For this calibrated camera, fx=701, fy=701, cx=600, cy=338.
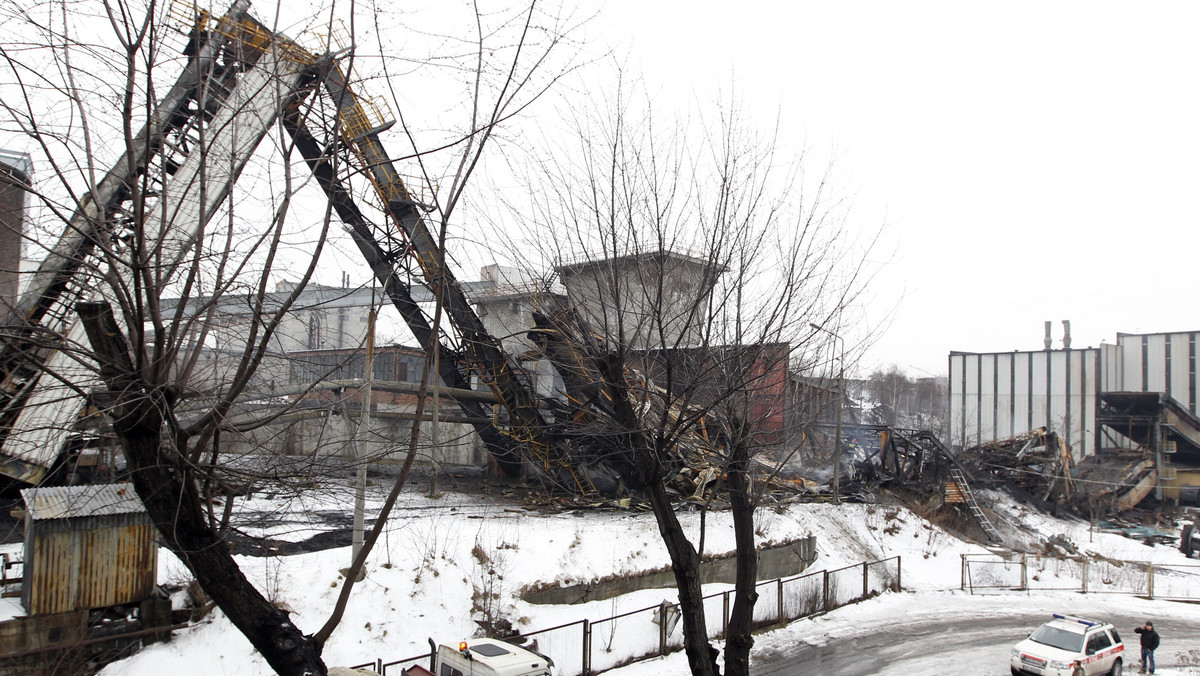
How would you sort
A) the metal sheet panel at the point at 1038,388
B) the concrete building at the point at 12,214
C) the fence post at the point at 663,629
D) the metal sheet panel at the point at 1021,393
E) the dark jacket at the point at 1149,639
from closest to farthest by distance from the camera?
the concrete building at the point at 12,214, the fence post at the point at 663,629, the dark jacket at the point at 1149,639, the metal sheet panel at the point at 1038,388, the metal sheet panel at the point at 1021,393

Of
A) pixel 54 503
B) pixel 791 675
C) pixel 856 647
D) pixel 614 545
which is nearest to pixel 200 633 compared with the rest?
pixel 54 503

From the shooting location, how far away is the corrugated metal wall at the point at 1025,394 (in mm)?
45438

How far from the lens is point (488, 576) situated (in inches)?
520

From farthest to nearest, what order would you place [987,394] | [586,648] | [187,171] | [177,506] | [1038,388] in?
[987,394] < [1038,388] < [586,648] < [187,171] < [177,506]

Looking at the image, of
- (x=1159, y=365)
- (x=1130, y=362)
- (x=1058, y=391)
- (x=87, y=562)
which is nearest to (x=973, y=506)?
(x=1058, y=391)

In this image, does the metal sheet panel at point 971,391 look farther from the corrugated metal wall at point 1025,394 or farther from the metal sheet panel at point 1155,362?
the metal sheet panel at point 1155,362

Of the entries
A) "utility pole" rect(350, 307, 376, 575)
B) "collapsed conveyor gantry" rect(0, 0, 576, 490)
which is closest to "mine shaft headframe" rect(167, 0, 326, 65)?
"collapsed conveyor gantry" rect(0, 0, 576, 490)

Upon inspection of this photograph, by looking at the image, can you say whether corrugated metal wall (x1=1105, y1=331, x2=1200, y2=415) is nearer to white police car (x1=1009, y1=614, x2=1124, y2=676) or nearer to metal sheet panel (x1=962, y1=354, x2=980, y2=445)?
metal sheet panel (x1=962, y1=354, x2=980, y2=445)

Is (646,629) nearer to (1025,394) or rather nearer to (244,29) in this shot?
(244,29)

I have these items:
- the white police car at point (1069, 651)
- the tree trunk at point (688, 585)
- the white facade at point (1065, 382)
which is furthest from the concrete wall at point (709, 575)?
the white facade at point (1065, 382)

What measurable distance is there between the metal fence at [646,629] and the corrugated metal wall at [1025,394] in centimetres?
3136

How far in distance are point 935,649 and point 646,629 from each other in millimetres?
6305

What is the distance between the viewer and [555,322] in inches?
293

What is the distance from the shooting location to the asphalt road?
13234 millimetres
